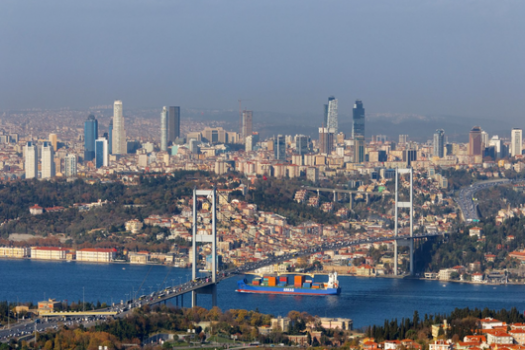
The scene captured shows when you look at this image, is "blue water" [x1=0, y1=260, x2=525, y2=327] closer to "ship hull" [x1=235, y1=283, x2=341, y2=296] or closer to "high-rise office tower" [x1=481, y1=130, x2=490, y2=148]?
"ship hull" [x1=235, y1=283, x2=341, y2=296]

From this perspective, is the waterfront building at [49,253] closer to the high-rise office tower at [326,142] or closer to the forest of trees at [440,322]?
the forest of trees at [440,322]

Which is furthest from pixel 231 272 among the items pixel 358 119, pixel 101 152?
pixel 358 119

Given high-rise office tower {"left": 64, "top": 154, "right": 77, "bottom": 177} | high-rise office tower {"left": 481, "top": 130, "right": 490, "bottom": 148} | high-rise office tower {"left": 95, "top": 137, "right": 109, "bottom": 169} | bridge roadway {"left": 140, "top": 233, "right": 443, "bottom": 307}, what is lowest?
bridge roadway {"left": 140, "top": 233, "right": 443, "bottom": 307}

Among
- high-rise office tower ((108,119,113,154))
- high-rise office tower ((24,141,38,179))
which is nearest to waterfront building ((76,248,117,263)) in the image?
high-rise office tower ((24,141,38,179))

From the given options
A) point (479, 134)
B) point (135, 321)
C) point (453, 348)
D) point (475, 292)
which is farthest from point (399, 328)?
point (479, 134)

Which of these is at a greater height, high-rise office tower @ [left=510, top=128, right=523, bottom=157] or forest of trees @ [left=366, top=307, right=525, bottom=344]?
high-rise office tower @ [left=510, top=128, right=523, bottom=157]

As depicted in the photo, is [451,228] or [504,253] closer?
[504,253]

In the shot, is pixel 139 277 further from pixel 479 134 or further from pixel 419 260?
pixel 479 134
